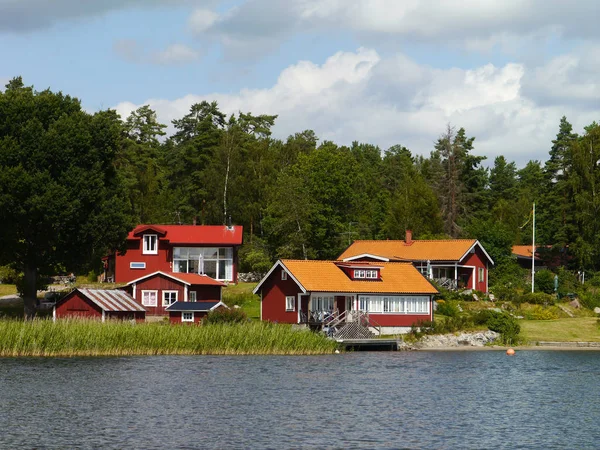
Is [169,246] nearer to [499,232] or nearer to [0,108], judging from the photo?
[0,108]

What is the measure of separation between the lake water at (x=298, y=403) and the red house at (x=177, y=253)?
32670mm

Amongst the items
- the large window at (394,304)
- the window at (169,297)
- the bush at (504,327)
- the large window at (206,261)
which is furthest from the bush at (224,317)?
the large window at (206,261)

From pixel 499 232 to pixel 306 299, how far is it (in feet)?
96.8

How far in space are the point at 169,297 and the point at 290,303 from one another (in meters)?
11.0

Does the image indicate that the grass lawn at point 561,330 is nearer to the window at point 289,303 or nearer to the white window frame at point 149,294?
the window at point 289,303

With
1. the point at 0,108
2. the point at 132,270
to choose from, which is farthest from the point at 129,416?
the point at 132,270

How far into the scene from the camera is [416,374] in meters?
51.7

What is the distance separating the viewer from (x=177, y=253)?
90375 millimetres

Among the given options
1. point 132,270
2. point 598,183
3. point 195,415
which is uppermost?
point 598,183

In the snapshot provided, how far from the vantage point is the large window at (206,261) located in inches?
3556

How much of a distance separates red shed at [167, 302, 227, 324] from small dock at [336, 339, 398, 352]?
10609mm

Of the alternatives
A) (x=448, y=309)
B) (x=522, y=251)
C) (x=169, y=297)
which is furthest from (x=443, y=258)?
(x=522, y=251)

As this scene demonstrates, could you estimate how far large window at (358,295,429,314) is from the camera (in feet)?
233

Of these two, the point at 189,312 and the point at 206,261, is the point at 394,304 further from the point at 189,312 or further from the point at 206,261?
the point at 206,261
